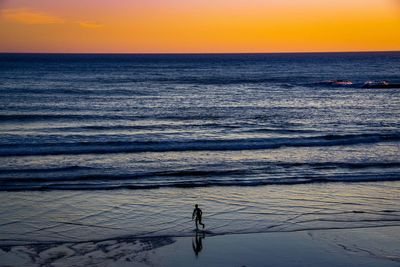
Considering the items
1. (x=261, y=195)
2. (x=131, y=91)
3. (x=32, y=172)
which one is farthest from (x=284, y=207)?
(x=131, y=91)

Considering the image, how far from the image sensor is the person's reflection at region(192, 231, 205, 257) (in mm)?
15234

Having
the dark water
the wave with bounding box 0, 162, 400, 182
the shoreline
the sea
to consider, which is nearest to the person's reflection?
the shoreline

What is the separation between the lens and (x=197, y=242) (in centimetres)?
1590

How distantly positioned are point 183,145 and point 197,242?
1599 cm

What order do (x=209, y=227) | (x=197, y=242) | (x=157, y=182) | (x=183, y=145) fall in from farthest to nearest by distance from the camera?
(x=183, y=145) → (x=157, y=182) → (x=209, y=227) → (x=197, y=242)

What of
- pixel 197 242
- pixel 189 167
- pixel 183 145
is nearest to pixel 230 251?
pixel 197 242

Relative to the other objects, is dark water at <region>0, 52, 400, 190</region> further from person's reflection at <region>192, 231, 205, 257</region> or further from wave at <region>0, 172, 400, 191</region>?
person's reflection at <region>192, 231, 205, 257</region>

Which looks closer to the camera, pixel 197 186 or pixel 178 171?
pixel 197 186

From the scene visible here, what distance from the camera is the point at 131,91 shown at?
63938mm

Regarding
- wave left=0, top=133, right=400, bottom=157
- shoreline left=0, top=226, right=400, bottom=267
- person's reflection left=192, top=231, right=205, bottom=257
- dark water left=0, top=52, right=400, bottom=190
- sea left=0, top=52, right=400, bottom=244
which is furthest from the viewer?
wave left=0, top=133, right=400, bottom=157

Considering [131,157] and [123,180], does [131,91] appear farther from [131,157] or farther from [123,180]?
[123,180]

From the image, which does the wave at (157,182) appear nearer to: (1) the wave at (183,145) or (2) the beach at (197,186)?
(2) the beach at (197,186)

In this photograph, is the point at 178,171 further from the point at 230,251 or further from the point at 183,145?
the point at 230,251

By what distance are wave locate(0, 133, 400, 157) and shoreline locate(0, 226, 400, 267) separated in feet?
A: 46.7
